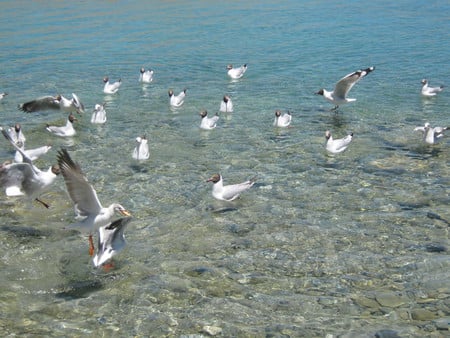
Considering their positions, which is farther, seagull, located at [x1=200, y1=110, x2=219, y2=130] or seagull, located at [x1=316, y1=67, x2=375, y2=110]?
seagull, located at [x1=316, y1=67, x2=375, y2=110]

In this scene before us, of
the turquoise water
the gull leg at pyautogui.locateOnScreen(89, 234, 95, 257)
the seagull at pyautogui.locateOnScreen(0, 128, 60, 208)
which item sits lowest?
the turquoise water

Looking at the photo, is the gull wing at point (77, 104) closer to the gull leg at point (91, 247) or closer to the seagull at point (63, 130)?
the seagull at point (63, 130)

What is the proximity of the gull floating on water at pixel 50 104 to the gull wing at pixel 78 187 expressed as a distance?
Result: 8.77 metres

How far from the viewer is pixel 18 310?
24.2ft

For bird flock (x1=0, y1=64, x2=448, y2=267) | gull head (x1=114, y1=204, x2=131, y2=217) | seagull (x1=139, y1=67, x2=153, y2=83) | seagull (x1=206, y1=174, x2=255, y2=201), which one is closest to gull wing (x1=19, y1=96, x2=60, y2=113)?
bird flock (x1=0, y1=64, x2=448, y2=267)

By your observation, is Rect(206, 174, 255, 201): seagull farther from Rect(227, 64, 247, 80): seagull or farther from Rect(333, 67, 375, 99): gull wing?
Rect(227, 64, 247, 80): seagull

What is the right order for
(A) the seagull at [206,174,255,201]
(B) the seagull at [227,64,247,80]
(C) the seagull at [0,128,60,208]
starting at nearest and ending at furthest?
(C) the seagull at [0,128,60,208] → (A) the seagull at [206,174,255,201] → (B) the seagull at [227,64,247,80]

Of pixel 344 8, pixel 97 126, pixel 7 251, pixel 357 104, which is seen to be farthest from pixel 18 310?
pixel 344 8

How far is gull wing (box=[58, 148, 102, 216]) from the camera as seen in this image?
312 inches

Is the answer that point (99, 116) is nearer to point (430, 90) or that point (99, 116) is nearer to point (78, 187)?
point (78, 187)

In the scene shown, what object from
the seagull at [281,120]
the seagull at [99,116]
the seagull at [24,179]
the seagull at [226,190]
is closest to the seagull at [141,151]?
the seagull at [226,190]

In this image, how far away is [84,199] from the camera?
8.46 meters

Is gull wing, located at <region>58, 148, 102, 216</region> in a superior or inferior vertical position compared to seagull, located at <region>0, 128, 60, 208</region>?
superior

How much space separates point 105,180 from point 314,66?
1530cm
